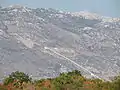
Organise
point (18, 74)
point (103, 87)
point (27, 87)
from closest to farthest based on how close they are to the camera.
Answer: point (27, 87)
point (103, 87)
point (18, 74)

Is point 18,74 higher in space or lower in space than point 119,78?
lower

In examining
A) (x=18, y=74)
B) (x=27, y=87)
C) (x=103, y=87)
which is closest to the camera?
(x=27, y=87)

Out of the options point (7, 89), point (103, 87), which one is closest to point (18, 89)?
point (7, 89)

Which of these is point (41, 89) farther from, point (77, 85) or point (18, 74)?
point (18, 74)

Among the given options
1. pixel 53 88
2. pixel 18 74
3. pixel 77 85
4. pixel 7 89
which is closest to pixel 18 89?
pixel 7 89

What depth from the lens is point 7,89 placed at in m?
22.4

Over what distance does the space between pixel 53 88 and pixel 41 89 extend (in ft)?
4.01

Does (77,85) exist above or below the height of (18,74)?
above

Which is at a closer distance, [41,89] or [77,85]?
[41,89]

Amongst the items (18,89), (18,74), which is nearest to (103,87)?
(18,89)

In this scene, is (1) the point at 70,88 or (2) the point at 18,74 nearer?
(1) the point at 70,88

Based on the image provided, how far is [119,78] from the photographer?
2389 centimetres

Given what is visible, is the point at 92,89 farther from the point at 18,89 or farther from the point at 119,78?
the point at 18,89

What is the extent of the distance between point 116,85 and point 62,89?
3756 millimetres
